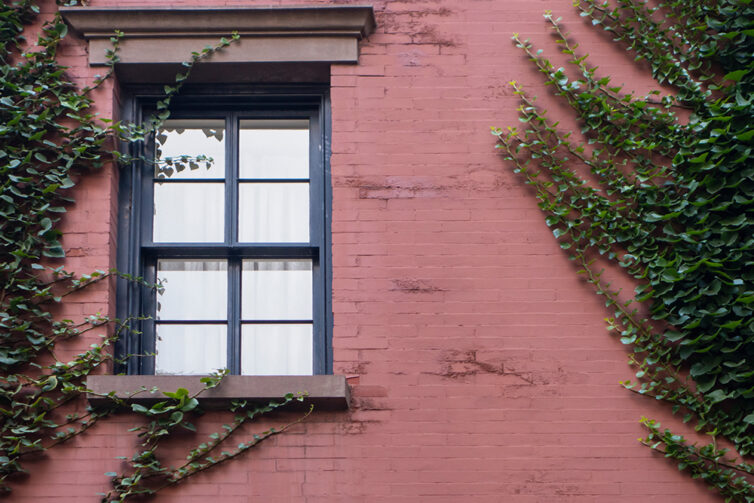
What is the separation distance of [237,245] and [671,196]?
2.74 meters

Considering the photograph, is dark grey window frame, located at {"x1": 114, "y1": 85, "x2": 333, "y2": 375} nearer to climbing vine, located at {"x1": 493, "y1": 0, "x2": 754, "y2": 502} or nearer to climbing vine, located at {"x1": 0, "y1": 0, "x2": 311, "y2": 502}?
climbing vine, located at {"x1": 0, "y1": 0, "x2": 311, "y2": 502}

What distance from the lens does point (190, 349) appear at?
6.18 metres

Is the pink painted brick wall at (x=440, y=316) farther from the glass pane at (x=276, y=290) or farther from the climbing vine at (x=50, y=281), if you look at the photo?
the glass pane at (x=276, y=290)

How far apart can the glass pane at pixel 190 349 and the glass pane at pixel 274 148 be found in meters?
1.10

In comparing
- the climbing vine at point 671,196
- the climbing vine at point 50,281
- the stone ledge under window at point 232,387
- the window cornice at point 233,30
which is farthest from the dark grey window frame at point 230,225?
the climbing vine at point 671,196

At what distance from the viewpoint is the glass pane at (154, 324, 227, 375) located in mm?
6145

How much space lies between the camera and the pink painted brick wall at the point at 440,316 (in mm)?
5598

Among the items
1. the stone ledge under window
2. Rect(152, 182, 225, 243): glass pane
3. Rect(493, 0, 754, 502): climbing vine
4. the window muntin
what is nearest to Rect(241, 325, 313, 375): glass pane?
the window muntin

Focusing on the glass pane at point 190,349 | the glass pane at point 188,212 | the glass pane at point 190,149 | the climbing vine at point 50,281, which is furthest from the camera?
the glass pane at point 190,149

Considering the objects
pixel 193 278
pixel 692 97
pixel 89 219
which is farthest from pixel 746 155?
pixel 89 219

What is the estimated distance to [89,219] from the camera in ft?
19.8

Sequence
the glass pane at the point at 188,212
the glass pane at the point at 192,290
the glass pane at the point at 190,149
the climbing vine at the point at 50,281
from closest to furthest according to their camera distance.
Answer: the climbing vine at the point at 50,281 < the glass pane at the point at 192,290 < the glass pane at the point at 188,212 < the glass pane at the point at 190,149

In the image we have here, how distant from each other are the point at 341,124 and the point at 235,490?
7.71 feet

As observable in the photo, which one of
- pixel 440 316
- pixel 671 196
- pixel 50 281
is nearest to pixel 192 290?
pixel 50 281
